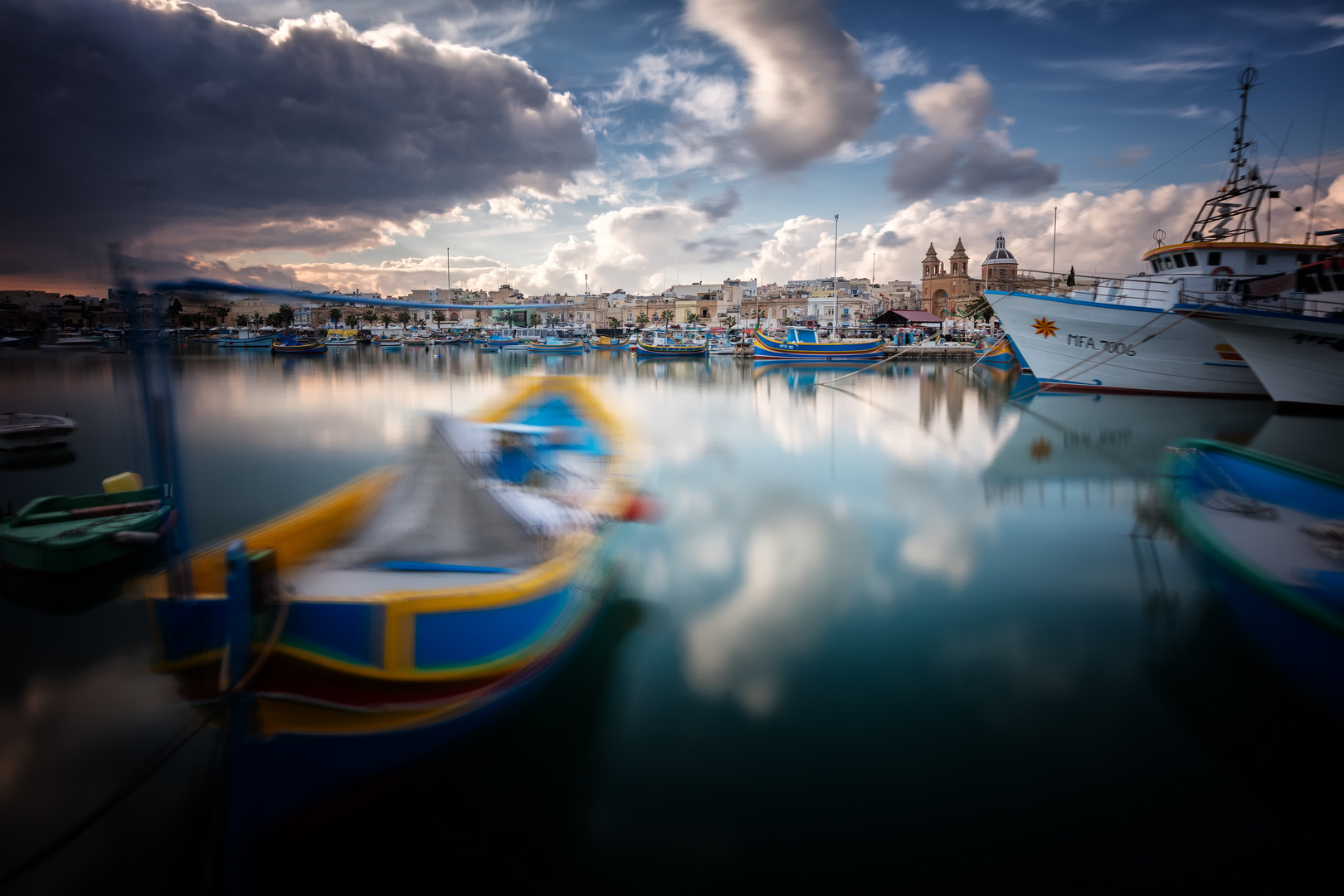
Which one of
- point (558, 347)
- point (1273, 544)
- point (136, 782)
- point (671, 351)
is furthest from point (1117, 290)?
point (558, 347)

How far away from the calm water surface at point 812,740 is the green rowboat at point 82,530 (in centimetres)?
49

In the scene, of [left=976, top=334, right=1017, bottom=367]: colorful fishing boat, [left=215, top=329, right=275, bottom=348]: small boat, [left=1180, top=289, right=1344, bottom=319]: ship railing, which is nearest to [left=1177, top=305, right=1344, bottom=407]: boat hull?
[left=1180, top=289, right=1344, bottom=319]: ship railing

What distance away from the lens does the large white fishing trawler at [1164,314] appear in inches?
747

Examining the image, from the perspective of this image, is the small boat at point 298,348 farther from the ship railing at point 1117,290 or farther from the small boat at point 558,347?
the ship railing at point 1117,290

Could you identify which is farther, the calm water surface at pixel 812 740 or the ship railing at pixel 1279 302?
the ship railing at pixel 1279 302

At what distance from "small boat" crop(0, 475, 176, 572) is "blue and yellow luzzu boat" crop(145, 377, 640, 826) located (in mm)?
3381

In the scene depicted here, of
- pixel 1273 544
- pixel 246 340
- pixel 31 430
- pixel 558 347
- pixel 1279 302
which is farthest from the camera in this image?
pixel 246 340

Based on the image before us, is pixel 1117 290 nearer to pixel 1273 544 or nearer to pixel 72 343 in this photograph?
pixel 1273 544

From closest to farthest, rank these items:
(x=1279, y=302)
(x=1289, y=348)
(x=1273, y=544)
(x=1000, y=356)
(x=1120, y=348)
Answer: (x=1273, y=544)
(x=1289, y=348)
(x=1279, y=302)
(x=1120, y=348)
(x=1000, y=356)

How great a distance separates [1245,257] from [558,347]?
54227 millimetres

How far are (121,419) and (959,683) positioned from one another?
22.5 metres

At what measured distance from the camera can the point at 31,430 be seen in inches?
502


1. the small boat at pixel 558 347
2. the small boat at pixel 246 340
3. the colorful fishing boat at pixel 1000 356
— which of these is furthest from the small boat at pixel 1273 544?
the small boat at pixel 246 340

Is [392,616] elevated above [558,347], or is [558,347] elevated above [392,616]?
[558,347]
